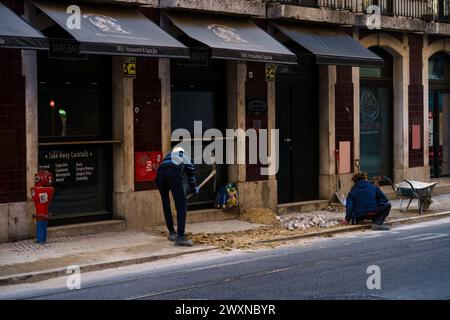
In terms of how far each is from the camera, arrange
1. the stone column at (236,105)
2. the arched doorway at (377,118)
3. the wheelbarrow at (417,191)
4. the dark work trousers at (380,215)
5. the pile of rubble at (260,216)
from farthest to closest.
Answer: the arched doorway at (377,118) → the wheelbarrow at (417,191) → the stone column at (236,105) → the pile of rubble at (260,216) → the dark work trousers at (380,215)

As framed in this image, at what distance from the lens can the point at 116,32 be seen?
43.9 feet

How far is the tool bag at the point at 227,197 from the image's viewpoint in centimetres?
1588

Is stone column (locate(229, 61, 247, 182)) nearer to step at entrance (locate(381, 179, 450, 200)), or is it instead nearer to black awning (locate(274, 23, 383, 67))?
black awning (locate(274, 23, 383, 67))

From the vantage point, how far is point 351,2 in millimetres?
18719

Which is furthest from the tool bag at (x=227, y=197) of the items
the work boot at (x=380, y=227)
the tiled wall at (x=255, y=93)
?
the work boot at (x=380, y=227)

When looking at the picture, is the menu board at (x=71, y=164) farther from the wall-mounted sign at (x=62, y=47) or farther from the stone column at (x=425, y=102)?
the stone column at (x=425, y=102)

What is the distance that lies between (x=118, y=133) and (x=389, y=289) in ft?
23.2

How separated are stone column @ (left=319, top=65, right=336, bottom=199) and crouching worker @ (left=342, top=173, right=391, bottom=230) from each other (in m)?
3.06

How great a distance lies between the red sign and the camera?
14641 millimetres

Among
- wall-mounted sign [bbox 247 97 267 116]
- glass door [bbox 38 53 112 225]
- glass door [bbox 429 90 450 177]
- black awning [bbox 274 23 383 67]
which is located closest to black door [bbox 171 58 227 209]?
wall-mounted sign [bbox 247 97 267 116]

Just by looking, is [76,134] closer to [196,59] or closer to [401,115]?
[196,59]

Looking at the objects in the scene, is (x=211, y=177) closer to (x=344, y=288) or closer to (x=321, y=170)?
(x=321, y=170)

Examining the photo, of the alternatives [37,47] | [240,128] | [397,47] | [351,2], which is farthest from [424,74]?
[37,47]

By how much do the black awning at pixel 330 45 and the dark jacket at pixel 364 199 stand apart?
3.07 meters
